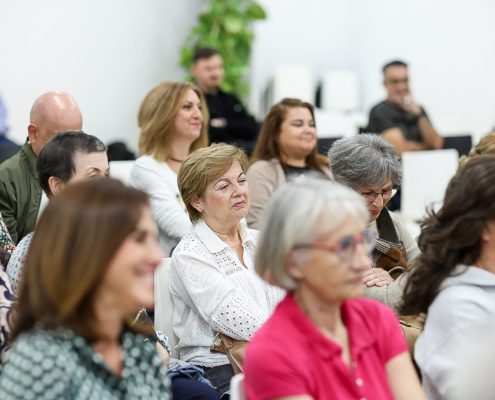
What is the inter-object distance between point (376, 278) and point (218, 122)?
4032 mm

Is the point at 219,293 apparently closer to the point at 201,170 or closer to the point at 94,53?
the point at 201,170

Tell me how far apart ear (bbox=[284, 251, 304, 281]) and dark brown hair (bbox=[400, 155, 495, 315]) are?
0.54 meters

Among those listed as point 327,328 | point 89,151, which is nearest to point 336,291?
point 327,328

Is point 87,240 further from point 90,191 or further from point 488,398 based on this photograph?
point 488,398

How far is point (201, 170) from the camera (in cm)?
310

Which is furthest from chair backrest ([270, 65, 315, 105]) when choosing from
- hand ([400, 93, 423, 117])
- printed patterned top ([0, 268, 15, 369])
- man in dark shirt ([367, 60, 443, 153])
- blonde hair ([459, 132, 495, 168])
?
printed patterned top ([0, 268, 15, 369])

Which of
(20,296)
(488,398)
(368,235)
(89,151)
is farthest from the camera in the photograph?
(89,151)

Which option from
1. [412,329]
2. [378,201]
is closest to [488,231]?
[412,329]

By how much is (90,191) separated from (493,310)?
3.53 feet

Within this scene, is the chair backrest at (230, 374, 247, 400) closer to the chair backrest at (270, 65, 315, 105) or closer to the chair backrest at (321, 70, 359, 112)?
the chair backrest at (270, 65, 315, 105)

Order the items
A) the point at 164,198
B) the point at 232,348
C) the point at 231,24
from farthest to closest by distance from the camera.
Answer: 1. the point at 231,24
2. the point at 164,198
3. the point at 232,348

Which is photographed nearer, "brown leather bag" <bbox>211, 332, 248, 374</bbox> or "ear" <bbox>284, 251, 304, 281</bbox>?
"ear" <bbox>284, 251, 304, 281</bbox>

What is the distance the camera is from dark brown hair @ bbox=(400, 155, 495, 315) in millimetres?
2207

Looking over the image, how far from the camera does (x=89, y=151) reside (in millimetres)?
2877
